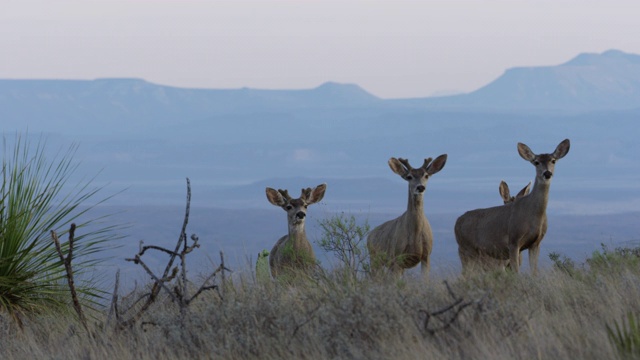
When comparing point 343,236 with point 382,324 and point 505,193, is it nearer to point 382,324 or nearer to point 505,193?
point 505,193

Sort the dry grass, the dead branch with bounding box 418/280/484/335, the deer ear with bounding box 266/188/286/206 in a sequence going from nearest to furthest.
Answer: the dry grass < the dead branch with bounding box 418/280/484/335 < the deer ear with bounding box 266/188/286/206

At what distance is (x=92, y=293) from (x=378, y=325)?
431 cm

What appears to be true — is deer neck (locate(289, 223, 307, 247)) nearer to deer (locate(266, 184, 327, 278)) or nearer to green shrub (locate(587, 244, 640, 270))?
deer (locate(266, 184, 327, 278))

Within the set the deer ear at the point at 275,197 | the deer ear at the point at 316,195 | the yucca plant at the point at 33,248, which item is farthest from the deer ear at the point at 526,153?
the yucca plant at the point at 33,248

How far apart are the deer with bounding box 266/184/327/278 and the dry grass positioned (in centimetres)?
268

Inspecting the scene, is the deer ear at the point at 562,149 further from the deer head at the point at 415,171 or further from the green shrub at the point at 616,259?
the deer head at the point at 415,171

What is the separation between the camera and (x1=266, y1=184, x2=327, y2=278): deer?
13.9 m

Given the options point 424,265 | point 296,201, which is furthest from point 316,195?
point 424,265

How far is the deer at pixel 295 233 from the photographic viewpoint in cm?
1391

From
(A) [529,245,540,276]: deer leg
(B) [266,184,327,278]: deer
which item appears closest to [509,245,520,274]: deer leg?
(A) [529,245,540,276]: deer leg

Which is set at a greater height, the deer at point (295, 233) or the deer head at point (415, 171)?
the deer head at point (415, 171)

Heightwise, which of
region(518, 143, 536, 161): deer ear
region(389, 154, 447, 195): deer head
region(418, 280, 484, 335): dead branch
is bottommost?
region(418, 280, 484, 335): dead branch

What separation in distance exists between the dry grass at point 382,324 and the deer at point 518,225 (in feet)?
8.79

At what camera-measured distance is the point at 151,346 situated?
9.89 meters
